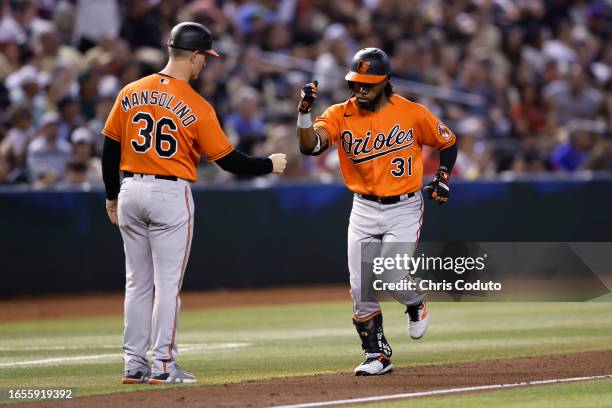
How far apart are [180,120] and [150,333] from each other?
1.40 meters

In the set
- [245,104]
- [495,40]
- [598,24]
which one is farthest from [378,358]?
[598,24]

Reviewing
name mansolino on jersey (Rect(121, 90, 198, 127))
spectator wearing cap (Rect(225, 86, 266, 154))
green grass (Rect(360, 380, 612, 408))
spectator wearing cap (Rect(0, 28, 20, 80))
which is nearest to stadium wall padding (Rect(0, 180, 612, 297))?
spectator wearing cap (Rect(225, 86, 266, 154))

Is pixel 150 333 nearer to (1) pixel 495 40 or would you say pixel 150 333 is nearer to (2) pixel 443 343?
(2) pixel 443 343

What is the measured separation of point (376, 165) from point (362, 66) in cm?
70

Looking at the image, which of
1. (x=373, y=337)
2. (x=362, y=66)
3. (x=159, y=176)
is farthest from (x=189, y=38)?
(x=373, y=337)

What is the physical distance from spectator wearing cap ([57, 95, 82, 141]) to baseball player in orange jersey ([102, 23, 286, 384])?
767 centimetres

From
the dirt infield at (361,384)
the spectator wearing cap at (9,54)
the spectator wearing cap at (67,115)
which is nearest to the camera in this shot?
the dirt infield at (361,384)

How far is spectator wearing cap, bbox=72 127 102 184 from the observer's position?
14.1 meters

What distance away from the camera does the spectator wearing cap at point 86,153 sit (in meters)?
14.1

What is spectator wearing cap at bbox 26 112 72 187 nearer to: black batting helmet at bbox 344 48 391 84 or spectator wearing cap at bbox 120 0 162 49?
spectator wearing cap at bbox 120 0 162 49

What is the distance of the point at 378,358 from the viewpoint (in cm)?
794

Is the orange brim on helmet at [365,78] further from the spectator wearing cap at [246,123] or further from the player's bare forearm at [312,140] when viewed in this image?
the spectator wearing cap at [246,123]

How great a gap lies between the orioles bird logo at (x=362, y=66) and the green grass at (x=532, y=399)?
2432mm

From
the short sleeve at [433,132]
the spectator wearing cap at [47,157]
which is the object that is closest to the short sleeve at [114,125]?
the short sleeve at [433,132]
